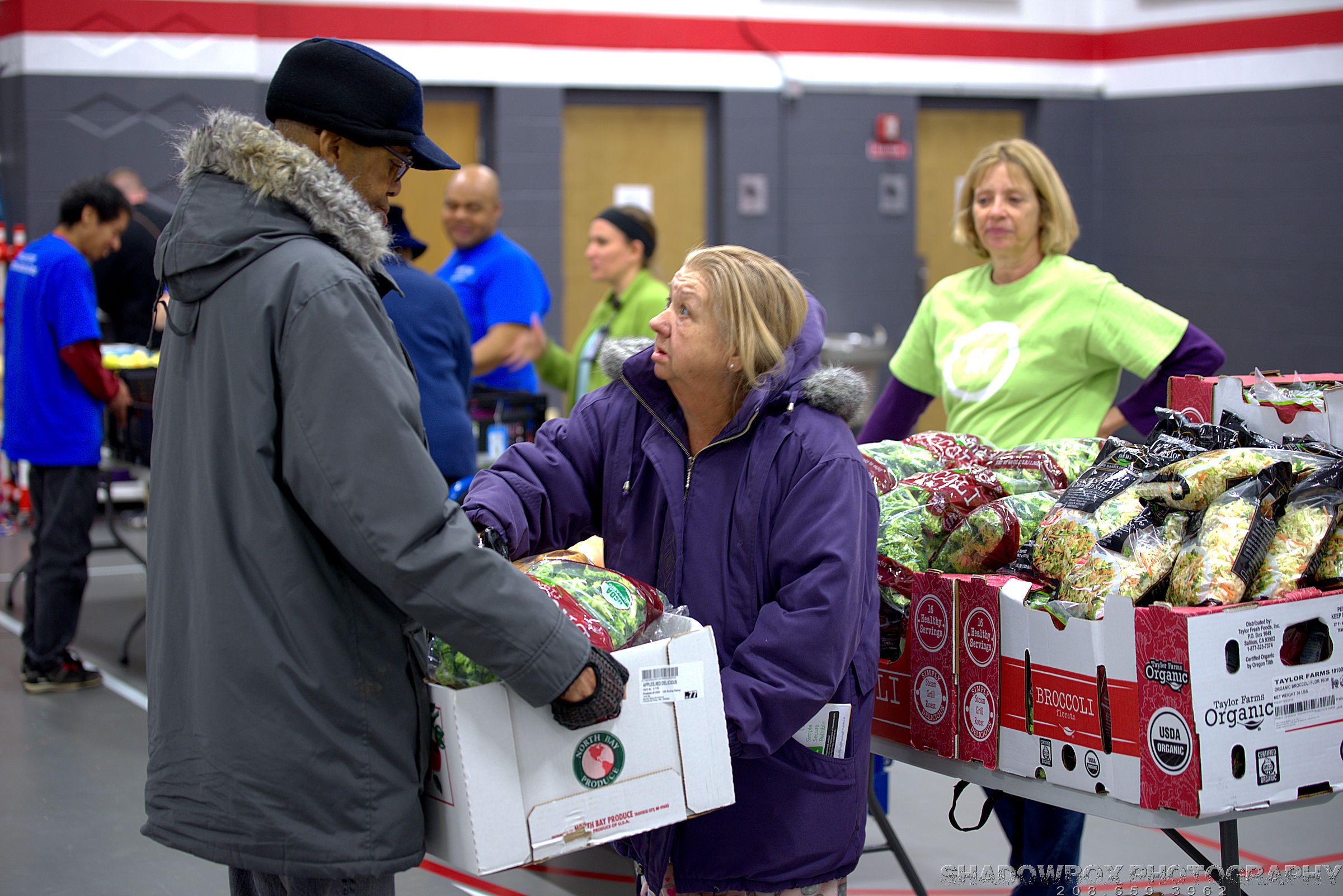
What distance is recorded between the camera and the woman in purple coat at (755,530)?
1.87 m

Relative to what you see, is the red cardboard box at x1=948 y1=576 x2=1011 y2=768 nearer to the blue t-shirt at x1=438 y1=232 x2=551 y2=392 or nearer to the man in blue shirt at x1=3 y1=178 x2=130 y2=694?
the blue t-shirt at x1=438 y1=232 x2=551 y2=392

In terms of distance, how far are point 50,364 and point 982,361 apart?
3.54 metres

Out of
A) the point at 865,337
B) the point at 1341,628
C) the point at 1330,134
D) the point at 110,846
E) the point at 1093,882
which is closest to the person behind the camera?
the point at 1341,628

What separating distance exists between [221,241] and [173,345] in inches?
7.3

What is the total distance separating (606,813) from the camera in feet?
5.60

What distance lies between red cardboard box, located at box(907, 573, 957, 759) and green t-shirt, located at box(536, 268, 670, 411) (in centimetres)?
232

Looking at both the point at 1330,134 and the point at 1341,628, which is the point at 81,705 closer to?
the point at 1341,628

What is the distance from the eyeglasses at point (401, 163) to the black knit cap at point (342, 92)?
0.08 ft

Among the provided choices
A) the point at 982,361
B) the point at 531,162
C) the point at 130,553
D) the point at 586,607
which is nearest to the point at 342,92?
the point at 586,607

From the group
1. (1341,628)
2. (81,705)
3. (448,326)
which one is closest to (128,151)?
(81,705)

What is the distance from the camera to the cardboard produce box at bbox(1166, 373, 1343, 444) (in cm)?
223

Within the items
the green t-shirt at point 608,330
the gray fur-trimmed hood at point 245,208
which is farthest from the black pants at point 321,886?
the green t-shirt at point 608,330

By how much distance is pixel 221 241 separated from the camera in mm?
1585

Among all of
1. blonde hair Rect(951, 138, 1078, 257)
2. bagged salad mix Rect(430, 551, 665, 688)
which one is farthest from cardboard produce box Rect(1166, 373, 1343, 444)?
bagged salad mix Rect(430, 551, 665, 688)
